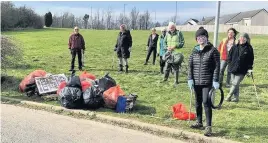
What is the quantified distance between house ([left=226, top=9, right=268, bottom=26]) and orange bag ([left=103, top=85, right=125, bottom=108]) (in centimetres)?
8883

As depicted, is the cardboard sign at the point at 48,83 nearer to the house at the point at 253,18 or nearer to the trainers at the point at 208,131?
the trainers at the point at 208,131

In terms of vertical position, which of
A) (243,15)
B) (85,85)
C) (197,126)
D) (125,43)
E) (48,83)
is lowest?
(197,126)

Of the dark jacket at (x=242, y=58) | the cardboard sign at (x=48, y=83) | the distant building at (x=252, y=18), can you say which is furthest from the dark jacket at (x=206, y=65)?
the distant building at (x=252, y=18)

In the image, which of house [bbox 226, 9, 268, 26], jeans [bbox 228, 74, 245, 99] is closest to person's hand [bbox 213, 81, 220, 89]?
jeans [bbox 228, 74, 245, 99]

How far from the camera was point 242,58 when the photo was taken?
9164mm

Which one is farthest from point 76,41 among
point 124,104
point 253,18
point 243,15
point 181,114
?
point 243,15

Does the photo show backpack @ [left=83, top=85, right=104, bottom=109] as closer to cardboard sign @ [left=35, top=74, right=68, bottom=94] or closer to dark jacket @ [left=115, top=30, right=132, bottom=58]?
cardboard sign @ [left=35, top=74, right=68, bottom=94]

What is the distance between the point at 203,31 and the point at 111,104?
2816 mm

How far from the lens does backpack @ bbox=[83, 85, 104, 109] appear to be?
8.47m

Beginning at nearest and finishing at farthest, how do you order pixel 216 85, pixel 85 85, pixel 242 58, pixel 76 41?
pixel 216 85 → pixel 85 85 → pixel 242 58 → pixel 76 41

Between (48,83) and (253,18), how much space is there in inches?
3533

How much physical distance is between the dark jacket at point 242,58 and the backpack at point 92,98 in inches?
131

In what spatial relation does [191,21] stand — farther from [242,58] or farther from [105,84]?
[105,84]

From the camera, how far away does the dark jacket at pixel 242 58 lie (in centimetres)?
915
